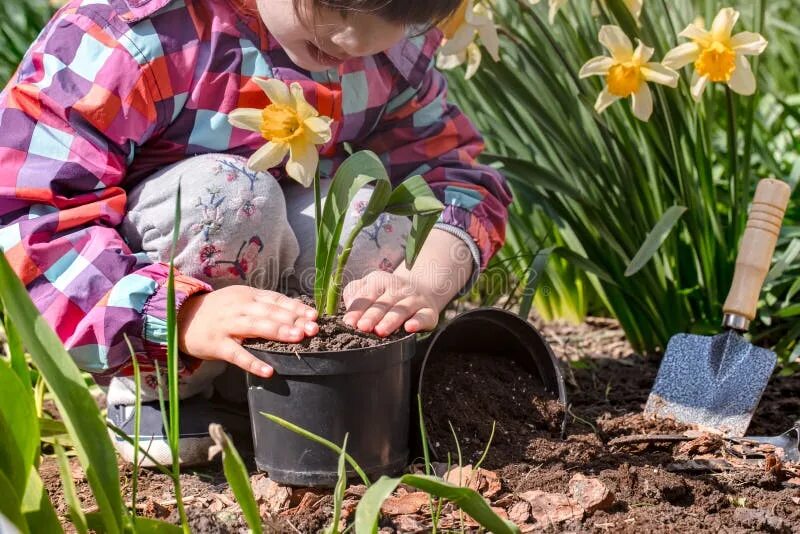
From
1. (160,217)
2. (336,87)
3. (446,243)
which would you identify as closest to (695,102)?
(446,243)

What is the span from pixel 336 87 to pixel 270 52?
5.6 inches

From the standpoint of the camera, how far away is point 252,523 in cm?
103

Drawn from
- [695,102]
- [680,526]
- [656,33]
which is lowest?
[680,526]

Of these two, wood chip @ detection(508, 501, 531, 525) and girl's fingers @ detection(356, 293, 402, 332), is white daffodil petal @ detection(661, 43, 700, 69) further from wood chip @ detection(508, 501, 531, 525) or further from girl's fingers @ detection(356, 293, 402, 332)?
wood chip @ detection(508, 501, 531, 525)

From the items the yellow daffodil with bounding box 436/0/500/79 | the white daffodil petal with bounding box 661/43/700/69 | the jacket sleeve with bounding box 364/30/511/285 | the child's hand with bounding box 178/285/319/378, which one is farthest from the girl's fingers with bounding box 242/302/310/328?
the white daffodil petal with bounding box 661/43/700/69

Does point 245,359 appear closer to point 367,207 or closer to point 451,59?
point 367,207

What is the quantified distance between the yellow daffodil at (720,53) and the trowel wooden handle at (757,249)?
0.69 feet

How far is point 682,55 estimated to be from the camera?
1.84m

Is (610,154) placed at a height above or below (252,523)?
above

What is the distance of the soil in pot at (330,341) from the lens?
1.33 metres

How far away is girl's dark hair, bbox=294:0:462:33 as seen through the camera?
1.32m

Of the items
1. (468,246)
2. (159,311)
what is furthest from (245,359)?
(468,246)

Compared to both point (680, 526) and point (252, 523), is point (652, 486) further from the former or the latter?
point (252, 523)

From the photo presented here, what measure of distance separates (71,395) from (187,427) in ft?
2.08
